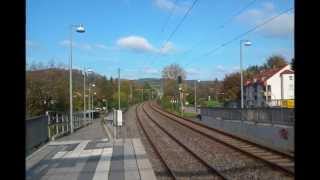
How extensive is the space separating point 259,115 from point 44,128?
1084 cm

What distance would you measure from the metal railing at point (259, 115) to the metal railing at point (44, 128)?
1001 cm

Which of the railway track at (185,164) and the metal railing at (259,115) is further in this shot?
the metal railing at (259,115)

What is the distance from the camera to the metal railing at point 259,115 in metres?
21.9

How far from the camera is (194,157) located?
1983cm

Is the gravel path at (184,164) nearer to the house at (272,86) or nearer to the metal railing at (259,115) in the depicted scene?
the metal railing at (259,115)

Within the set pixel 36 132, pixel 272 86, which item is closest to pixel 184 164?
pixel 36 132

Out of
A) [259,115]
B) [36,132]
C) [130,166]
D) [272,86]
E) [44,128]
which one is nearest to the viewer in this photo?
[130,166]

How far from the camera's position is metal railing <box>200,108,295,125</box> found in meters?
21.9

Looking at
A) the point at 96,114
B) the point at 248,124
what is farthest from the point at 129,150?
the point at 96,114

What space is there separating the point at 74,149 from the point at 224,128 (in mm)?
18949

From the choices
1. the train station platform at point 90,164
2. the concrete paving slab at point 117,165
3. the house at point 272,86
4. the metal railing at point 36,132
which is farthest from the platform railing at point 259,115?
the house at point 272,86

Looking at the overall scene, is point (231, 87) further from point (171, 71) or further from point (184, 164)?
point (184, 164)

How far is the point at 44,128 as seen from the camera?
84.6 feet

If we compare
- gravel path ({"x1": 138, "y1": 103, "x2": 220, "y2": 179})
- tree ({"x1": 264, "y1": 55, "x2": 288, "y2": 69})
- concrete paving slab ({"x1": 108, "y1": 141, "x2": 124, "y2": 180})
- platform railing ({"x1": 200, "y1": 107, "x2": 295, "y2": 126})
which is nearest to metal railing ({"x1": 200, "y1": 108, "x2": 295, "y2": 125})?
platform railing ({"x1": 200, "y1": 107, "x2": 295, "y2": 126})
